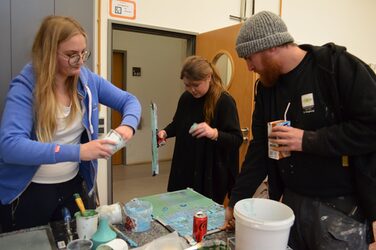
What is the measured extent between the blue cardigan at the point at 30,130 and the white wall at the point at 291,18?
54.1 inches

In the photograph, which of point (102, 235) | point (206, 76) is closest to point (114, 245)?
point (102, 235)

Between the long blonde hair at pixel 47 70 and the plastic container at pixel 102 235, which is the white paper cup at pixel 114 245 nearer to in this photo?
the plastic container at pixel 102 235

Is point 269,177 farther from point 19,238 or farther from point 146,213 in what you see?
point 19,238

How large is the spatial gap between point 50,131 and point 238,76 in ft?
6.67

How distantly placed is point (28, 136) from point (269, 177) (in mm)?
968

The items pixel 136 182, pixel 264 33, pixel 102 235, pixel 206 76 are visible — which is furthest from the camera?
pixel 136 182

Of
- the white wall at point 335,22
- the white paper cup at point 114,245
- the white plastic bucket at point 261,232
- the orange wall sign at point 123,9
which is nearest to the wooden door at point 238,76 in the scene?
the orange wall sign at point 123,9

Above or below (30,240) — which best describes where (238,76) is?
above

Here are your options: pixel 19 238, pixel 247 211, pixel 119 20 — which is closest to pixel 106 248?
pixel 19 238

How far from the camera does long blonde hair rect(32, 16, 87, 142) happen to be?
119cm

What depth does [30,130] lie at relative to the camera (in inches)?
46.1

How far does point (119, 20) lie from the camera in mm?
2760

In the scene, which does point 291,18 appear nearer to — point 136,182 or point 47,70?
point 136,182

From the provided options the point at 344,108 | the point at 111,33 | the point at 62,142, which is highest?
the point at 111,33
